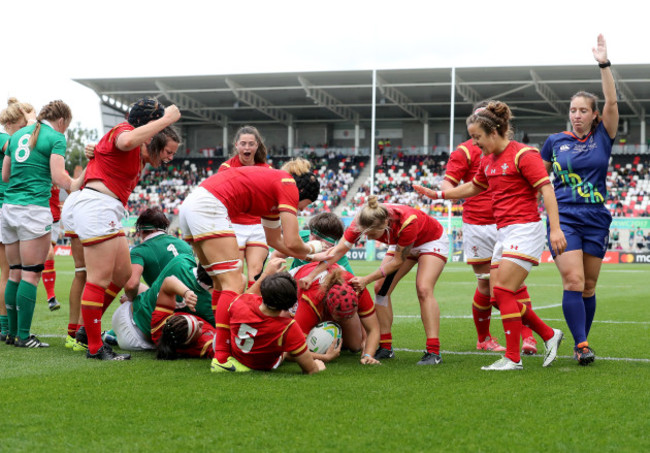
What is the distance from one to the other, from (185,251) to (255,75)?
38.5 metres

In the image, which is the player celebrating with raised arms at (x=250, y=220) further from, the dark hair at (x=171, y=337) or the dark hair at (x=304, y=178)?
the dark hair at (x=171, y=337)

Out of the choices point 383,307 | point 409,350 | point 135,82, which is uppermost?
point 135,82

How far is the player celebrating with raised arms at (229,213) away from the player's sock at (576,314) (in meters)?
2.13

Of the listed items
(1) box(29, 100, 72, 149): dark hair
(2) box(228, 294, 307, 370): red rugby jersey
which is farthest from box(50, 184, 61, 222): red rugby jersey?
(2) box(228, 294, 307, 370): red rugby jersey

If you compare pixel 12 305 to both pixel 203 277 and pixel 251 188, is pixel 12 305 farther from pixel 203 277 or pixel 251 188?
pixel 251 188

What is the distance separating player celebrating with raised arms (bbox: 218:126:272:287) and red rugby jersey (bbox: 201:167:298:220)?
1.79 meters

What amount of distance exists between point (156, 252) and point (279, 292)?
2508 millimetres

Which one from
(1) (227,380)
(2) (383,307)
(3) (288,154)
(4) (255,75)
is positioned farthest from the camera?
(3) (288,154)

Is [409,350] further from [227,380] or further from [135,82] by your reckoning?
[135,82]

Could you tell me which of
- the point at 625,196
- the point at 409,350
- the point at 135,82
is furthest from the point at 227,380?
the point at 135,82

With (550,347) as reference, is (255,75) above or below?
above

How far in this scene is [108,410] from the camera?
3.77 meters

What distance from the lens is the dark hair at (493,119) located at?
17.6 feet

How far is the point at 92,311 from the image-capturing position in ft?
18.7
